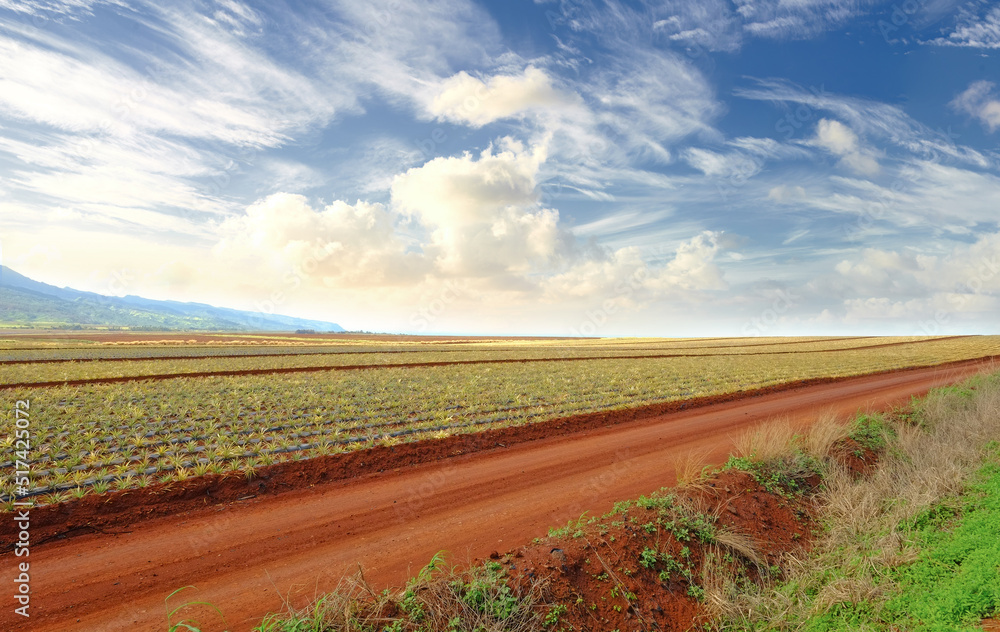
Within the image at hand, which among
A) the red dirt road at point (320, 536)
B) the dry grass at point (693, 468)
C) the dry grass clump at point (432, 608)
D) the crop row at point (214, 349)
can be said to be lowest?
the crop row at point (214, 349)

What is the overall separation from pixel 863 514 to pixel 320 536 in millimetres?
10693

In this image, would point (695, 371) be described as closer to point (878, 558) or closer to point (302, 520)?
point (878, 558)

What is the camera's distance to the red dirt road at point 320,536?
6277mm

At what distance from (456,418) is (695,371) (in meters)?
24.5

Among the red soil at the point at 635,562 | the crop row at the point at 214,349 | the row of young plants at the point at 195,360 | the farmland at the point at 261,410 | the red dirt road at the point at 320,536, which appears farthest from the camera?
the crop row at the point at 214,349

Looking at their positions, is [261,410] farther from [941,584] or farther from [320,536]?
[941,584]

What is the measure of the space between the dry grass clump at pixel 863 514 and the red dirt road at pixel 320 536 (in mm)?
2841

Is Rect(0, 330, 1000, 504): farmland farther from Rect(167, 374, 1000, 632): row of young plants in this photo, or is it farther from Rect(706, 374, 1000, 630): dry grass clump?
Rect(706, 374, 1000, 630): dry grass clump

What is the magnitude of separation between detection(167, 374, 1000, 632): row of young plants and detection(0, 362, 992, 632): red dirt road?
569 millimetres

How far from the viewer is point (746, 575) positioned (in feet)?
25.6

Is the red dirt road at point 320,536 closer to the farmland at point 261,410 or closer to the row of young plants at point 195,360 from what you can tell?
the farmland at point 261,410

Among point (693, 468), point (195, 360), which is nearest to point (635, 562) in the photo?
point (693, 468)

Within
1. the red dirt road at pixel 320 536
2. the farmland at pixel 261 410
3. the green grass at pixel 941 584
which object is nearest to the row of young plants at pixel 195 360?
the farmland at pixel 261 410

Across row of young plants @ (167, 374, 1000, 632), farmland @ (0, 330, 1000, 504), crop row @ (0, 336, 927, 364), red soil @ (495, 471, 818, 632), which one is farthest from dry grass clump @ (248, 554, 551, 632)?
crop row @ (0, 336, 927, 364)
